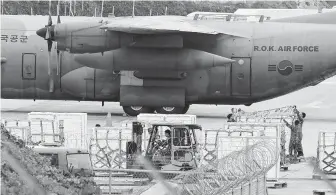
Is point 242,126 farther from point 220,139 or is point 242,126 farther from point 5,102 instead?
point 5,102

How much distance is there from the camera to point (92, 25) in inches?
1230

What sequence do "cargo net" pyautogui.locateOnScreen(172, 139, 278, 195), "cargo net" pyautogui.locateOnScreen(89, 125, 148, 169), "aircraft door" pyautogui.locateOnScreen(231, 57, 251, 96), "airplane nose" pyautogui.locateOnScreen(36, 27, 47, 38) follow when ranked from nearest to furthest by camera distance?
1. "cargo net" pyautogui.locateOnScreen(172, 139, 278, 195)
2. "cargo net" pyautogui.locateOnScreen(89, 125, 148, 169)
3. "airplane nose" pyautogui.locateOnScreen(36, 27, 47, 38)
4. "aircraft door" pyautogui.locateOnScreen(231, 57, 251, 96)

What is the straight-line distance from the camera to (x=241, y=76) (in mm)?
33406

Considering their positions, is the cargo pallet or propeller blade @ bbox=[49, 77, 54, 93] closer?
the cargo pallet

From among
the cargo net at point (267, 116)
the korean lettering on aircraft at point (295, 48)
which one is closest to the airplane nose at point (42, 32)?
the cargo net at point (267, 116)

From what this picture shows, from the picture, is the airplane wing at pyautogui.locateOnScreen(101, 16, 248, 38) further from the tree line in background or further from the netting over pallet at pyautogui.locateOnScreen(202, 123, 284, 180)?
the tree line in background

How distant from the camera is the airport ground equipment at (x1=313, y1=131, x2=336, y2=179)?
23.3m

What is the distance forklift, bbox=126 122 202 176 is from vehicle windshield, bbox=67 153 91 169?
2691mm

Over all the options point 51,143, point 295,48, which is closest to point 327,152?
point 51,143

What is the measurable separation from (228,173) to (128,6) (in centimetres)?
5789

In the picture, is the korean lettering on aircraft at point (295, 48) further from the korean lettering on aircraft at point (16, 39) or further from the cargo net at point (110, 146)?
the cargo net at point (110, 146)

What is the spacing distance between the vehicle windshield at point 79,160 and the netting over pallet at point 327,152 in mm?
7607

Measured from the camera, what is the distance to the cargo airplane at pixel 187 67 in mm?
32750

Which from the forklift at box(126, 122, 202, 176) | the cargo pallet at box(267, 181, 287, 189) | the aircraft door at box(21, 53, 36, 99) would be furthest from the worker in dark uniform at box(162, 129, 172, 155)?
the aircraft door at box(21, 53, 36, 99)
